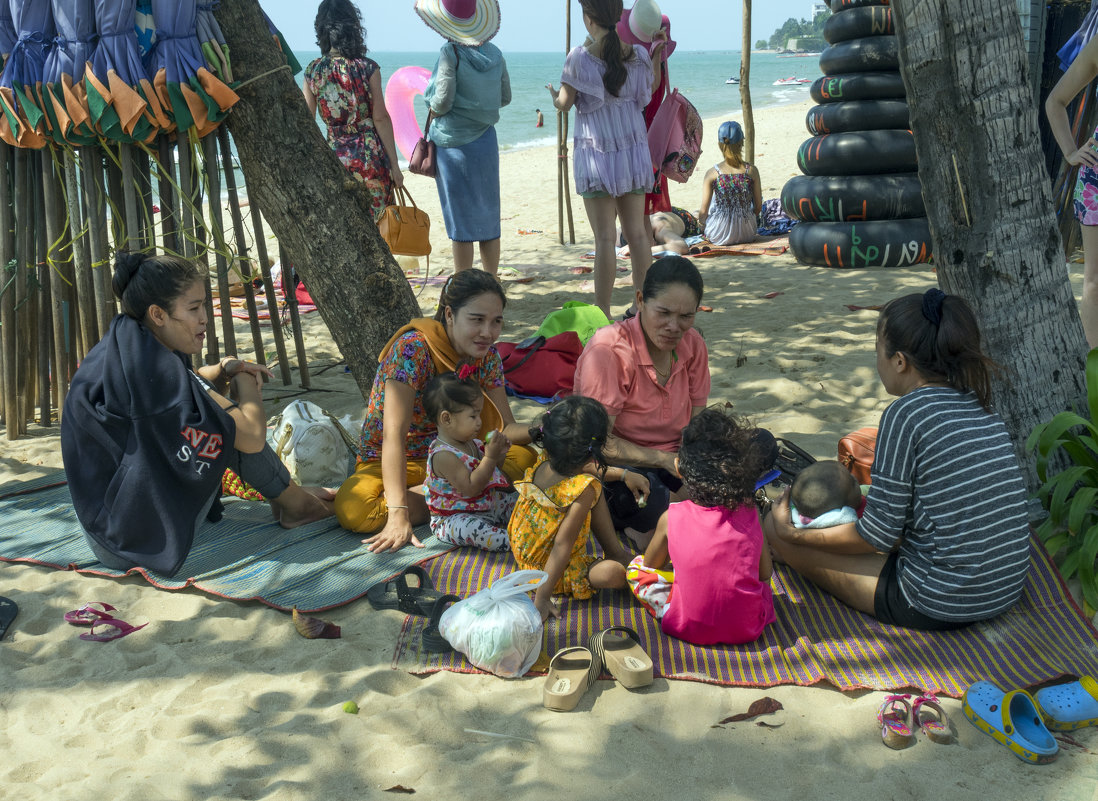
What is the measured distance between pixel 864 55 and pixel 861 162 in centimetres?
92

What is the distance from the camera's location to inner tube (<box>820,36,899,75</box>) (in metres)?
7.67

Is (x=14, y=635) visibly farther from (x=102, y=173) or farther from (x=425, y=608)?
(x=102, y=173)

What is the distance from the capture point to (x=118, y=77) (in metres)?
4.36

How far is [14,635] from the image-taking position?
324 centimetres

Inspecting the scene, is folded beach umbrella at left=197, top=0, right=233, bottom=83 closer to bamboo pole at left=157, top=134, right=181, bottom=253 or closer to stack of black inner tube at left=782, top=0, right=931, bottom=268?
bamboo pole at left=157, top=134, right=181, bottom=253

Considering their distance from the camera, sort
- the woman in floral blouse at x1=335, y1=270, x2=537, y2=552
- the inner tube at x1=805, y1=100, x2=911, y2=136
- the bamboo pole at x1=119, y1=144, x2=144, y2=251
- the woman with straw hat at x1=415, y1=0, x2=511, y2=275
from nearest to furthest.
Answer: the woman in floral blouse at x1=335, y1=270, x2=537, y2=552, the bamboo pole at x1=119, y1=144, x2=144, y2=251, the woman with straw hat at x1=415, y1=0, x2=511, y2=275, the inner tube at x1=805, y1=100, x2=911, y2=136

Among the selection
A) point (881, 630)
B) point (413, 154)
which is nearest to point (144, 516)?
point (881, 630)

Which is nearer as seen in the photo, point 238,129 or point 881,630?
point 881,630

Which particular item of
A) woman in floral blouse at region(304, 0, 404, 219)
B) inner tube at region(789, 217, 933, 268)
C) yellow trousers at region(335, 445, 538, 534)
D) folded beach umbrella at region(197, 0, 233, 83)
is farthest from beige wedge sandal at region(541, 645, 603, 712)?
inner tube at region(789, 217, 933, 268)

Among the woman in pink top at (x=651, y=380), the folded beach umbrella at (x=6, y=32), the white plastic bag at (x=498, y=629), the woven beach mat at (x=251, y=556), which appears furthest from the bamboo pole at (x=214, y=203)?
the white plastic bag at (x=498, y=629)

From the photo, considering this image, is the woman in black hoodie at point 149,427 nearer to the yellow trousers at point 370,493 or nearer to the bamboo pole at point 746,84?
the yellow trousers at point 370,493

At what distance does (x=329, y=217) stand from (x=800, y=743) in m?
3.18

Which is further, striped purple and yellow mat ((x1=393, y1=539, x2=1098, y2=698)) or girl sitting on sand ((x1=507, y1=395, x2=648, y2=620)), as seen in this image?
girl sitting on sand ((x1=507, y1=395, x2=648, y2=620))

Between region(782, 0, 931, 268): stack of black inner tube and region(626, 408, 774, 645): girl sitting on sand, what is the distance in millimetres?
5102
